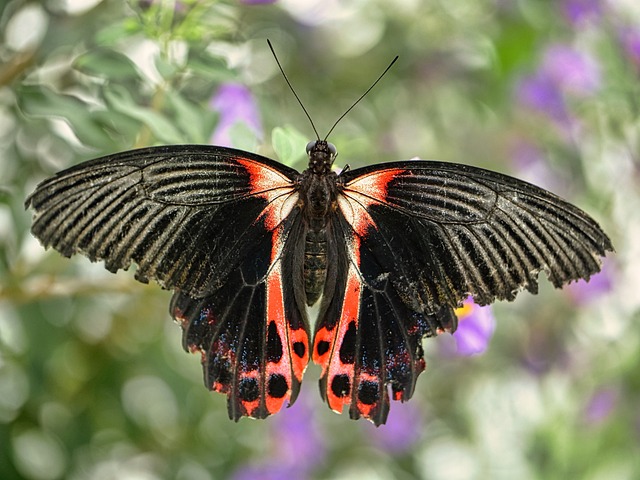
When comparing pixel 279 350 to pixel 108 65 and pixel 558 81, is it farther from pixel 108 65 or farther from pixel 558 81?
pixel 558 81

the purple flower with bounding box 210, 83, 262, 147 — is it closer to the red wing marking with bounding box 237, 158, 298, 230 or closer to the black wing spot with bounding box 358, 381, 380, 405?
the red wing marking with bounding box 237, 158, 298, 230

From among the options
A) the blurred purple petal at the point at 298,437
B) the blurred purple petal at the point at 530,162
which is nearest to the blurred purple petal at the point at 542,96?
the blurred purple petal at the point at 530,162

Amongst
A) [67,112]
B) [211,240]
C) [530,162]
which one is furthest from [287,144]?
[530,162]

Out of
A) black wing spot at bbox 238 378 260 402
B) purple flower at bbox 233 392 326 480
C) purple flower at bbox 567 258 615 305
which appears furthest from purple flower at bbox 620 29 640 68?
black wing spot at bbox 238 378 260 402

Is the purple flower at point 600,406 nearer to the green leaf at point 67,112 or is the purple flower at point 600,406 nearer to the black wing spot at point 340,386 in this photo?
the black wing spot at point 340,386

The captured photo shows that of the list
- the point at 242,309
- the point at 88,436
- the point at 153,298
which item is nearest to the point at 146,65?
the point at 153,298

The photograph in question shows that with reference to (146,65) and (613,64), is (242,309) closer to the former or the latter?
(146,65)
